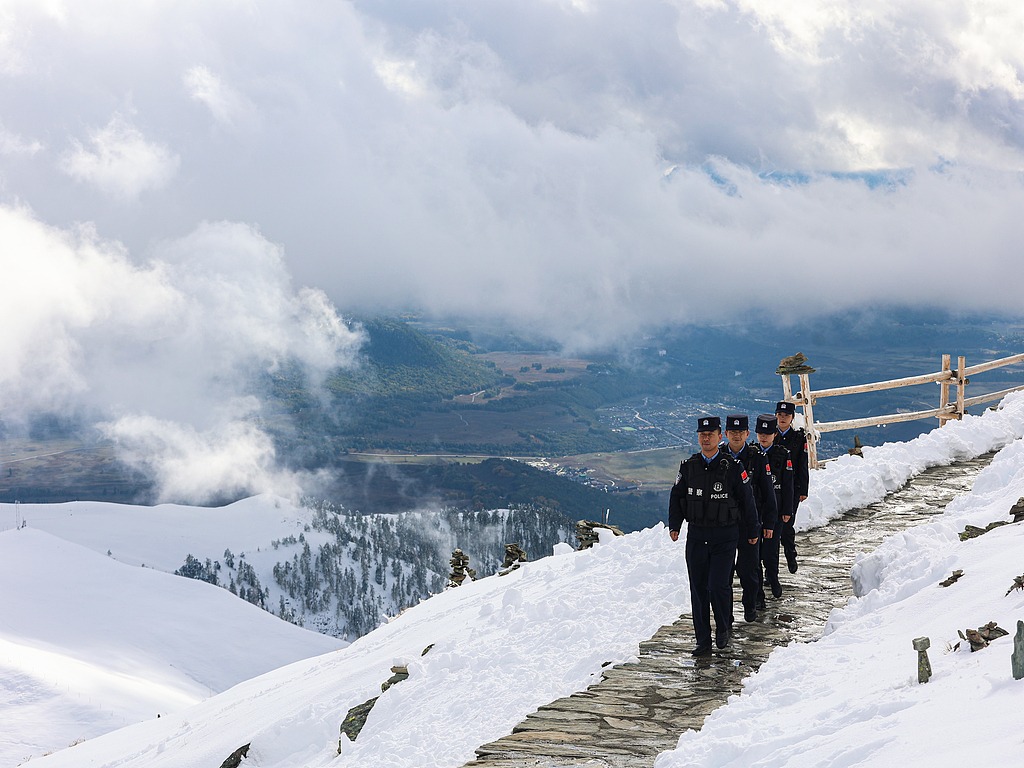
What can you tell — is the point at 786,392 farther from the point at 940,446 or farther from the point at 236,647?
the point at 236,647

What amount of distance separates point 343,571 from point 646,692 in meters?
188

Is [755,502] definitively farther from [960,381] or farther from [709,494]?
[960,381]

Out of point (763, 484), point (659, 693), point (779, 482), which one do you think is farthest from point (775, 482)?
point (659, 693)

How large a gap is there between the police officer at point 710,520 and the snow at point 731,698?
37.3 inches

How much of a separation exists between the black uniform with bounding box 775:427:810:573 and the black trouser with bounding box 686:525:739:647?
2.39 m

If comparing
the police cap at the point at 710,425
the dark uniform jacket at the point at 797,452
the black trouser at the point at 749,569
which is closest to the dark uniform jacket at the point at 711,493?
the police cap at the point at 710,425

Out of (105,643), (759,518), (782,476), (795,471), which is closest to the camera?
(759,518)

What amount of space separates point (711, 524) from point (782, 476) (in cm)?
227

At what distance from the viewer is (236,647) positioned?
101 metres

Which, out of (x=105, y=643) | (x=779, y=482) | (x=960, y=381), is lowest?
(x=105, y=643)

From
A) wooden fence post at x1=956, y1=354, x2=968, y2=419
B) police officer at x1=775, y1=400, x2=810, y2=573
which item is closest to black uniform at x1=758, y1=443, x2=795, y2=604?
police officer at x1=775, y1=400, x2=810, y2=573

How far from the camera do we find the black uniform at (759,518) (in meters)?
9.39

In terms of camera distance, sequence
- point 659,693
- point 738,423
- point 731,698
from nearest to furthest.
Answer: point 731,698
point 659,693
point 738,423

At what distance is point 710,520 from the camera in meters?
8.61
